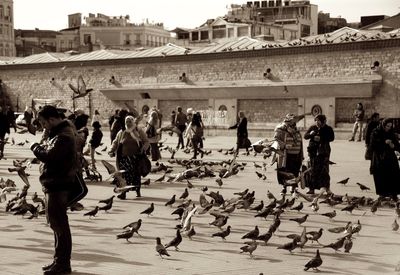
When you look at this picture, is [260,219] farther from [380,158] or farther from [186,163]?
[186,163]

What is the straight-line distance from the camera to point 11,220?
10.5 m

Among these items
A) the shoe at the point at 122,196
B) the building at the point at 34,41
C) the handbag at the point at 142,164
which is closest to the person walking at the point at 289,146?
the handbag at the point at 142,164

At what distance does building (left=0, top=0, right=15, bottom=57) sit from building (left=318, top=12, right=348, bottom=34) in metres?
38.0

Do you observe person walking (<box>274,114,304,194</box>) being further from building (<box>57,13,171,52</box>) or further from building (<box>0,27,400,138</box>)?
building (<box>57,13,171,52</box>)

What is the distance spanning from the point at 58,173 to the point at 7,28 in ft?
303

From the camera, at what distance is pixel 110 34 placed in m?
95.3

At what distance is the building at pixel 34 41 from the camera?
9781 cm

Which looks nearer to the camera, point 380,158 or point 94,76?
point 380,158

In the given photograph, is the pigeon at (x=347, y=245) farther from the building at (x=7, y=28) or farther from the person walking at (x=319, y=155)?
the building at (x=7, y=28)

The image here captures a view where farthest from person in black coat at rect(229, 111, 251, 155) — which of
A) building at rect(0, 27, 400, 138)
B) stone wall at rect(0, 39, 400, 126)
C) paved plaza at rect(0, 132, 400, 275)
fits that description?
paved plaza at rect(0, 132, 400, 275)

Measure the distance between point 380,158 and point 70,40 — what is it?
87.7 metres

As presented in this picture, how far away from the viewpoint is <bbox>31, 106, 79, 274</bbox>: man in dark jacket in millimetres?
7070

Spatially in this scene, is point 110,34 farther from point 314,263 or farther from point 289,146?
point 314,263

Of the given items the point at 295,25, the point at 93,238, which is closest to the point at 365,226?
the point at 93,238
